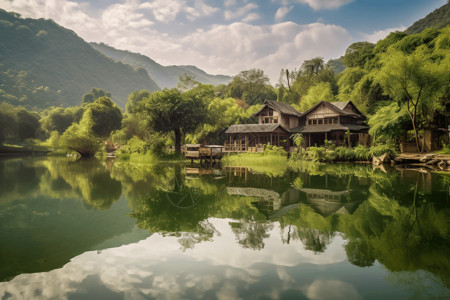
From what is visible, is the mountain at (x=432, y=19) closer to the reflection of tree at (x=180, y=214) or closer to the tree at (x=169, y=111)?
the tree at (x=169, y=111)

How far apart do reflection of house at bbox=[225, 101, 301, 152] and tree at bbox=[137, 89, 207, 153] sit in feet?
28.0

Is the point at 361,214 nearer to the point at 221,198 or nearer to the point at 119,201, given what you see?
the point at 221,198

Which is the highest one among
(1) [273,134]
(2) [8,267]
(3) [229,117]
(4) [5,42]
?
(4) [5,42]

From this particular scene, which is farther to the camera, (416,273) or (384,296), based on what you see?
(416,273)

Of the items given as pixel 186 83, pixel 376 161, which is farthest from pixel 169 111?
pixel 376 161

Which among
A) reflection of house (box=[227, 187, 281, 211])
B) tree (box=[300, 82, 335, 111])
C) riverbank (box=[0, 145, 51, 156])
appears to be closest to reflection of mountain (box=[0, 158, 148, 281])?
reflection of house (box=[227, 187, 281, 211])

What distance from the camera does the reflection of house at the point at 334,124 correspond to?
3884cm

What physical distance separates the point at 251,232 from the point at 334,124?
3615 centimetres

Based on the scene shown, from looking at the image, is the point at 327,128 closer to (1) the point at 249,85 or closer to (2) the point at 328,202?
(2) the point at 328,202

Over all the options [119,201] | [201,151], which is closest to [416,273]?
[119,201]

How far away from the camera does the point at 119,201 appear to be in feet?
40.3

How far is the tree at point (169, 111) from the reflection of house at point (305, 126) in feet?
29.4

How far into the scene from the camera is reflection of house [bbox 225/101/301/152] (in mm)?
43375

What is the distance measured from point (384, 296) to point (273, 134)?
132ft
